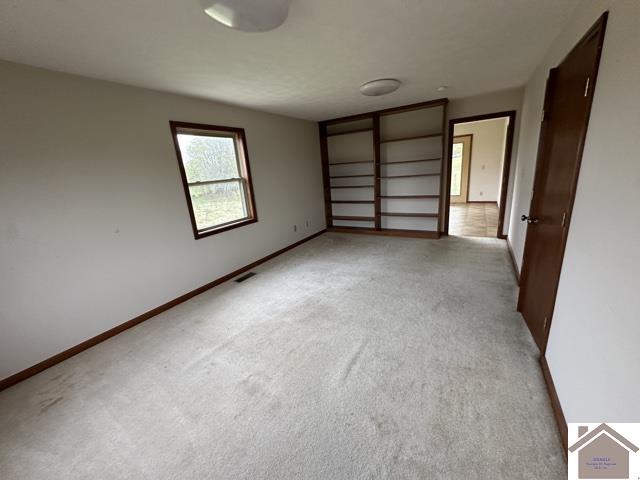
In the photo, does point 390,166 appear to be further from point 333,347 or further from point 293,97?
point 333,347

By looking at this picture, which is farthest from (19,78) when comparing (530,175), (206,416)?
(530,175)

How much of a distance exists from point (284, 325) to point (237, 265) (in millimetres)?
1647

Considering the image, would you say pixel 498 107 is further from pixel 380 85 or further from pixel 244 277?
pixel 244 277

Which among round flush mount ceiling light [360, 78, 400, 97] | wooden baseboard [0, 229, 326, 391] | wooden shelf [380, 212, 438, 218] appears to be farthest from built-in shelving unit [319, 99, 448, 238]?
wooden baseboard [0, 229, 326, 391]

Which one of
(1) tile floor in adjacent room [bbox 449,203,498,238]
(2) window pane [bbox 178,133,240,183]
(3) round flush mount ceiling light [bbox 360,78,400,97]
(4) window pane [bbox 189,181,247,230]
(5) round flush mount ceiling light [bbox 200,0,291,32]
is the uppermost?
(3) round flush mount ceiling light [bbox 360,78,400,97]

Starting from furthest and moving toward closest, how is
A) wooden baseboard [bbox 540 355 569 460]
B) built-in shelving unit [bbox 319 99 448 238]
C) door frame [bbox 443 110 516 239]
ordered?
built-in shelving unit [bbox 319 99 448 238], door frame [bbox 443 110 516 239], wooden baseboard [bbox 540 355 569 460]

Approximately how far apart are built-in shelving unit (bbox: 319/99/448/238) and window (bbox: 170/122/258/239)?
7.20ft

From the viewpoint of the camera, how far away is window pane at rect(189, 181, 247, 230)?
10.7 feet

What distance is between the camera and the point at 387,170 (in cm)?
495

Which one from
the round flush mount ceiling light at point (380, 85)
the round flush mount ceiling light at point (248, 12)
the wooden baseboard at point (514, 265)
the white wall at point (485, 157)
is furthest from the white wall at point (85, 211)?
the white wall at point (485, 157)

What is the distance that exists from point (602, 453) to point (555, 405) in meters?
0.42

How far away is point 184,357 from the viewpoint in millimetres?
2105

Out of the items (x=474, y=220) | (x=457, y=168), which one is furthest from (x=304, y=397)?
(x=457, y=168)

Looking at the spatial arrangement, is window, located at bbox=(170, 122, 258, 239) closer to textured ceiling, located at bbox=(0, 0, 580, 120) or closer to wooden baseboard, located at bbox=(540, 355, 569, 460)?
textured ceiling, located at bbox=(0, 0, 580, 120)
